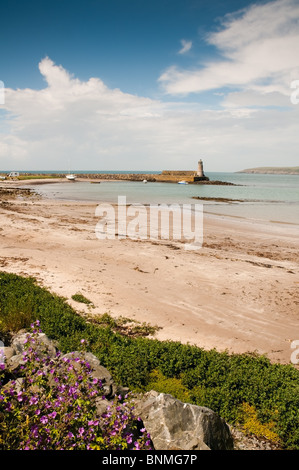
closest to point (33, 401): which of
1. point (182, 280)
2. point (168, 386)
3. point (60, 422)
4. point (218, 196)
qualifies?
point (60, 422)

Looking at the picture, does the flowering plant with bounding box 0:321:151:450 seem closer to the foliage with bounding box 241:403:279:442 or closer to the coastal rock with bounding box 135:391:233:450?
the coastal rock with bounding box 135:391:233:450

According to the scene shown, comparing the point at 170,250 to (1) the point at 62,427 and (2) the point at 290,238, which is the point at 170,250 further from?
(1) the point at 62,427

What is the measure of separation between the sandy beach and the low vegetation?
1574mm

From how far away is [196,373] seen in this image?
713 centimetres

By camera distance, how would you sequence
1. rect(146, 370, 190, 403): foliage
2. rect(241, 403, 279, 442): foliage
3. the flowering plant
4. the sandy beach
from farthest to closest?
the sandy beach < rect(146, 370, 190, 403): foliage < rect(241, 403, 279, 442): foliage < the flowering plant

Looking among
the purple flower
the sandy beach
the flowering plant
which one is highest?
the purple flower

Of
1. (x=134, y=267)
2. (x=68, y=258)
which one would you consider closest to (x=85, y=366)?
(x=134, y=267)

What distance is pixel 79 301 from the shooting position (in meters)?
11.6

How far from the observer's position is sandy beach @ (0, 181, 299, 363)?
10.1 metres

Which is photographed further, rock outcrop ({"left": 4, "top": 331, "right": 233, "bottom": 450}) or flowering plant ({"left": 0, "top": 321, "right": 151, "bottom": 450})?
rock outcrop ({"left": 4, "top": 331, "right": 233, "bottom": 450})

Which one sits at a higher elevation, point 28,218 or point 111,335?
point 28,218

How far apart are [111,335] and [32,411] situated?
4407 mm

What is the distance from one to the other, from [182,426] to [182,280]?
955 cm

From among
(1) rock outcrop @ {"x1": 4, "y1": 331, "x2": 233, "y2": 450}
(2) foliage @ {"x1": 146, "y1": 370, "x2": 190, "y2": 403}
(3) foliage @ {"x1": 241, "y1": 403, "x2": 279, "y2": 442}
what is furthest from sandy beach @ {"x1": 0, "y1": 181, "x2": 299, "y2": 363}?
(1) rock outcrop @ {"x1": 4, "y1": 331, "x2": 233, "y2": 450}
